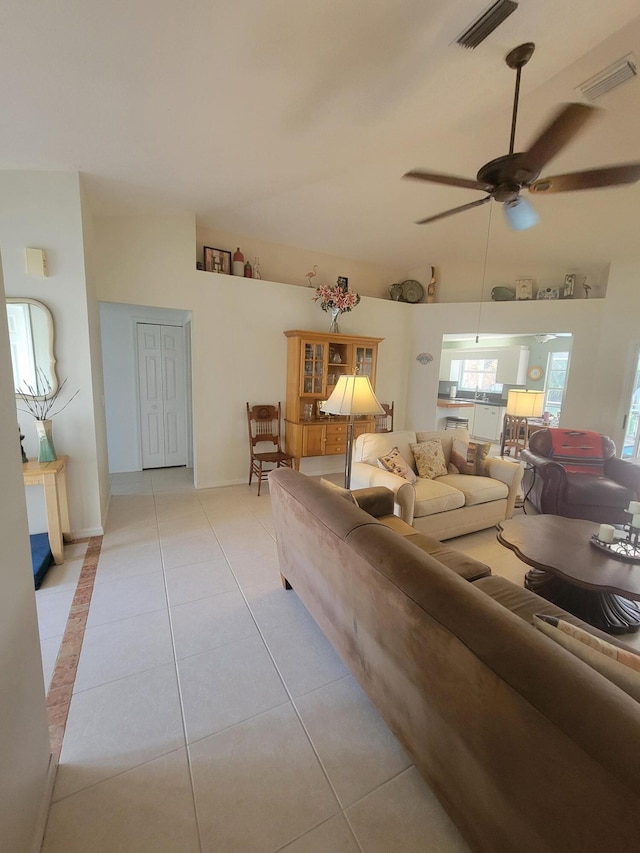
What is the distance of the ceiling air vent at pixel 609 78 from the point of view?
214cm

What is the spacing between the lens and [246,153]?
2662 mm

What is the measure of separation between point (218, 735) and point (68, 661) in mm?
933

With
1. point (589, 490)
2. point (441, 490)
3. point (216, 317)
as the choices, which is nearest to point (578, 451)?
point (589, 490)

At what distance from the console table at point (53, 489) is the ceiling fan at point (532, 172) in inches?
125

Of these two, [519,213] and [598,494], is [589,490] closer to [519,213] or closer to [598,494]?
[598,494]

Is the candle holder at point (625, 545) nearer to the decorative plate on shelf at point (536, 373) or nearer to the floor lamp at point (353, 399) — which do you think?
the floor lamp at point (353, 399)

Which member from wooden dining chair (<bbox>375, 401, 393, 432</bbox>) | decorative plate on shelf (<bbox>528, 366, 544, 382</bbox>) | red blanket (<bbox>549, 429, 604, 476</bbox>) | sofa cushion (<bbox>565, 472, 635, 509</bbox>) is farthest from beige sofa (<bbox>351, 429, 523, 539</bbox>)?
decorative plate on shelf (<bbox>528, 366, 544, 382</bbox>)

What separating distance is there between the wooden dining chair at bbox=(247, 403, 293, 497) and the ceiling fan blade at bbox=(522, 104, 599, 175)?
346 centimetres

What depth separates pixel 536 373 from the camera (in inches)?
309

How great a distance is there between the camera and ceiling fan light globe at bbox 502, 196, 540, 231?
7.04ft

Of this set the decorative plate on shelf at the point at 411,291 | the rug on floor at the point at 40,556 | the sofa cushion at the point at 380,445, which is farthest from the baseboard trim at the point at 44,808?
the decorative plate on shelf at the point at 411,291

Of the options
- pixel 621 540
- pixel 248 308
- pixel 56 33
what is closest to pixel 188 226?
pixel 248 308

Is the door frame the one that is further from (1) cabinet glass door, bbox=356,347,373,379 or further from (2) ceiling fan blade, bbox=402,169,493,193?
(2) ceiling fan blade, bbox=402,169,493,193

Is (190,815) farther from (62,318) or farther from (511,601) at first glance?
(62,318)
